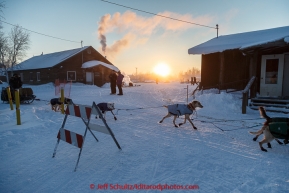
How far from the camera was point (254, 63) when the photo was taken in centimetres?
934

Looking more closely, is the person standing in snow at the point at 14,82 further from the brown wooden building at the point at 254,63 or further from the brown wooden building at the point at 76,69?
the brown wooden building at the point at 76,69

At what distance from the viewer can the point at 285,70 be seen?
10.2 m

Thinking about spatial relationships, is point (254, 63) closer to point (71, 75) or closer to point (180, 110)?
point (180, 110)

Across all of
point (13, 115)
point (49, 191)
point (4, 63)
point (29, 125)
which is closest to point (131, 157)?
point (49, 191)

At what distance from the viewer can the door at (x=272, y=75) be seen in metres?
10.4

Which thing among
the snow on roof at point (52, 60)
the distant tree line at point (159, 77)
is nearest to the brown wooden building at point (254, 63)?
the snow on roof at point (52, 60)

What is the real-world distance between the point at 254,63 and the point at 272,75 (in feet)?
8.07

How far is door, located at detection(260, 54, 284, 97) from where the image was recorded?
10.4 metres

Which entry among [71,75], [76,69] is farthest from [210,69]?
[71,75]

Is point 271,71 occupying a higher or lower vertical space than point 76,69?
lower

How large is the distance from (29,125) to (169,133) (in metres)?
4.66

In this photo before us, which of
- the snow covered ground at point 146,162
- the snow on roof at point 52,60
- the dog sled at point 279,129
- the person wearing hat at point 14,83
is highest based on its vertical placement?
the snow on roof at point 52,60

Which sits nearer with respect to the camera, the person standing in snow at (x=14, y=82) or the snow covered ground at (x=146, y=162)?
the snow covered ground at (x=146, y=162)

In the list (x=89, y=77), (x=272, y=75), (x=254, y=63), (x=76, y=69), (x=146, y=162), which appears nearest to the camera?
(x=146, y=162)
